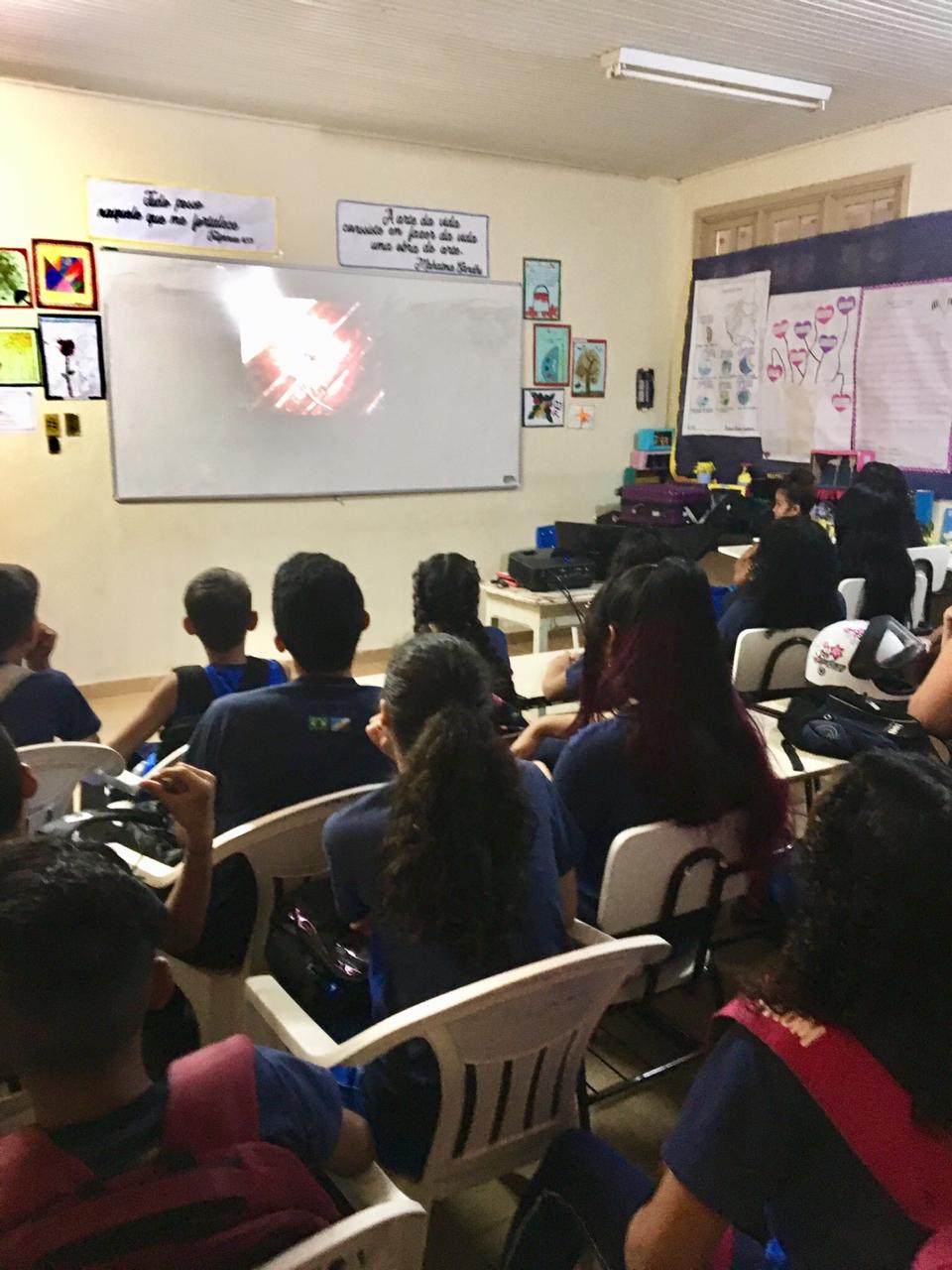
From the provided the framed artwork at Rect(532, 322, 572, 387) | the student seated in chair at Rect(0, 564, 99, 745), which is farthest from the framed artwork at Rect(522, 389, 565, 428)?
the student seated in chair at Rect(0, 564, 99, 745)

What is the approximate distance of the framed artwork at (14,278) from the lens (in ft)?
13.5

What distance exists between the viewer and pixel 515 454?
556cm

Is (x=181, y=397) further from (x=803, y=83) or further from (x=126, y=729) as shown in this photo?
(x=803, y=83)

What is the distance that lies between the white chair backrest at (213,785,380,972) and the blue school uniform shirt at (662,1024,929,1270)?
0.89m

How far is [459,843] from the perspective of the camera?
1.28 m

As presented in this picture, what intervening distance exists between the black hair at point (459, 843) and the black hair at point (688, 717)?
46cm

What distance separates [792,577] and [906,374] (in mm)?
2258

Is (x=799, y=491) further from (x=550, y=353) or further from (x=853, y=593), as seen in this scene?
(x=550, y=353)

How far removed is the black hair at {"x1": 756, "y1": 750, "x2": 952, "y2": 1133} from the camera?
0.81 m

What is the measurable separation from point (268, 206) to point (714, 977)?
A: 4.02m

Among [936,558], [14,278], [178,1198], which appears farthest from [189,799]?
[936,558]

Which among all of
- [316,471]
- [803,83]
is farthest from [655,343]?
[316,471]

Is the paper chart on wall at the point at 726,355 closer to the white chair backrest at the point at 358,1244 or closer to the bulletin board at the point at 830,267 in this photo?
the bulletin board at the point at 830,267

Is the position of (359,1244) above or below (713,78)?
below
